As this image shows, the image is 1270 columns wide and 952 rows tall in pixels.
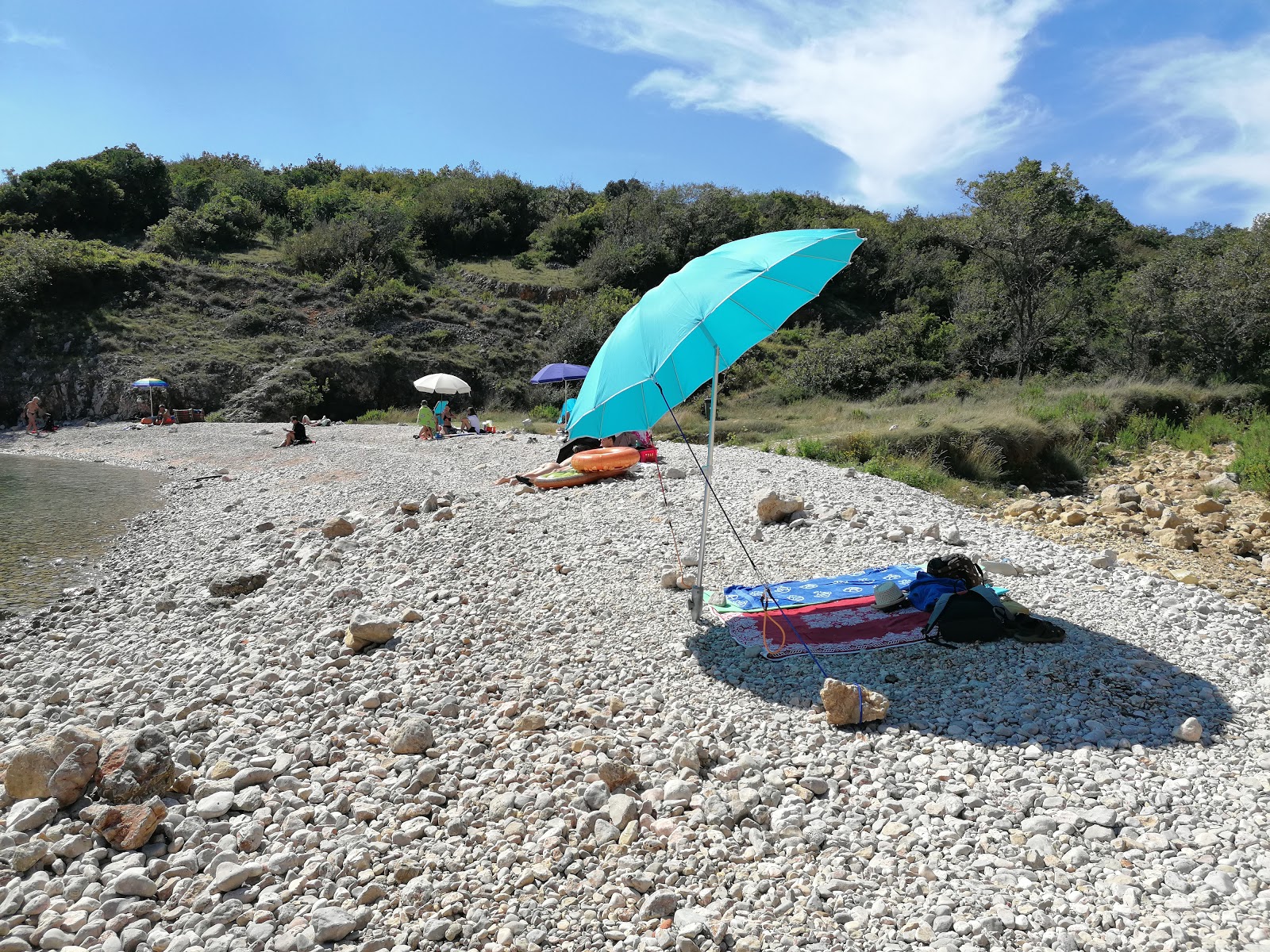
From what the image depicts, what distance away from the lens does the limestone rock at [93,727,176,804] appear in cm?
394

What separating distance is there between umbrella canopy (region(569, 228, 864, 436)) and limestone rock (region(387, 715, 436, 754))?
2.17 metres

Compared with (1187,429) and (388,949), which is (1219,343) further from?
(388,949)

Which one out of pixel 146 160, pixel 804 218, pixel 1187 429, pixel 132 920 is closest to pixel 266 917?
pixel 132 920

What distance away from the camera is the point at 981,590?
5.39m

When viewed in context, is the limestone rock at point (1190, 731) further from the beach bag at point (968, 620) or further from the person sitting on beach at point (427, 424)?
the person sitting on beach at point (427, 424)

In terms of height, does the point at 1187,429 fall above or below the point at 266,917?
above

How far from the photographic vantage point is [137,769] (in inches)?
159

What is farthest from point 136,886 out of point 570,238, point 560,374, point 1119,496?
point 570,238

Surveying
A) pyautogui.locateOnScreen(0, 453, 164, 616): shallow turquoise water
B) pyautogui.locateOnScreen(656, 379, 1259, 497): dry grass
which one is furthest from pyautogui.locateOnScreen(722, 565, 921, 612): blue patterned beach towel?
pyautogui.locateOnScreen(0, 453, 164, 616): shallow turquoise water

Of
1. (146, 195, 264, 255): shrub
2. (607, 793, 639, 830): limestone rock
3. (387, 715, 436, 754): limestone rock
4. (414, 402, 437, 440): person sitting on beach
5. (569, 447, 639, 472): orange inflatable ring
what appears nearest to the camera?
(607, 793, 639, 830): limestone rock

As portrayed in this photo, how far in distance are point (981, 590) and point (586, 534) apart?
4.23 metres

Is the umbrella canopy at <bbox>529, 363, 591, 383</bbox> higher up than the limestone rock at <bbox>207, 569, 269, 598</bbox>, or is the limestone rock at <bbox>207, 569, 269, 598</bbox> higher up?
the umbrella canopy at <bbox>529, 363, 591, 383</bbox>

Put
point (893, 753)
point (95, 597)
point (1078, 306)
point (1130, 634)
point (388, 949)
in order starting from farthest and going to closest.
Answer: point (1078, 306) < point (95, 597) < point (1130, 634) < point (893, 753) < point (388, 949)

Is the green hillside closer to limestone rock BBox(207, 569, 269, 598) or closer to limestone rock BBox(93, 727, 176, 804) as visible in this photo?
limestone rock BBox(207, 569, 269, 598)
